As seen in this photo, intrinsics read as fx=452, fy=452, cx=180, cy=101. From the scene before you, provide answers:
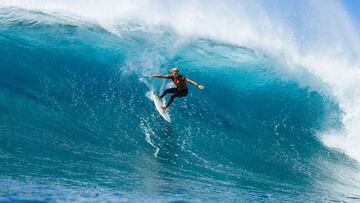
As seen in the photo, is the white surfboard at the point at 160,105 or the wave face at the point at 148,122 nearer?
the wave face at the point at 148,122

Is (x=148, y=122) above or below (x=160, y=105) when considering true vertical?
below

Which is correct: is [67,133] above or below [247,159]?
below

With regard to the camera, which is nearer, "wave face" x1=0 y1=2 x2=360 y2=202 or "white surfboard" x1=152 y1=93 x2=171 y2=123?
"wave face" x1=0 y1=2 x2=360 y2=202

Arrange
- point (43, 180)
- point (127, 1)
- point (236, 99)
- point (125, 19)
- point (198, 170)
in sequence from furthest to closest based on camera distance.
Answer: point (127, 1), point (125, 19), point (236, 99), point (198, 170), point (43, 180)

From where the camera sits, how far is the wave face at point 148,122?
19.5 feet

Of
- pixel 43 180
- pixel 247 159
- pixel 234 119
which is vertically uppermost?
pixel 234 119

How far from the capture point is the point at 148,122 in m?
9.34

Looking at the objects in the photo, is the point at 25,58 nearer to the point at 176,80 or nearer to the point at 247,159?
the point at 176,80

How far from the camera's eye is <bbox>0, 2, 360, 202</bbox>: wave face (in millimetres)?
5934

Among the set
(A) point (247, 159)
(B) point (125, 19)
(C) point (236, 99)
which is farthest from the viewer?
(B) point (125, 19)

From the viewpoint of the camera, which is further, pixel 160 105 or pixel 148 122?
pixel 160 105

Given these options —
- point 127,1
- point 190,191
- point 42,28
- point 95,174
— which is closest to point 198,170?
point 190,191

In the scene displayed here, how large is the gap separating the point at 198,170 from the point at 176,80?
9.30ft

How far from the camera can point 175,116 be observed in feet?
33.3
